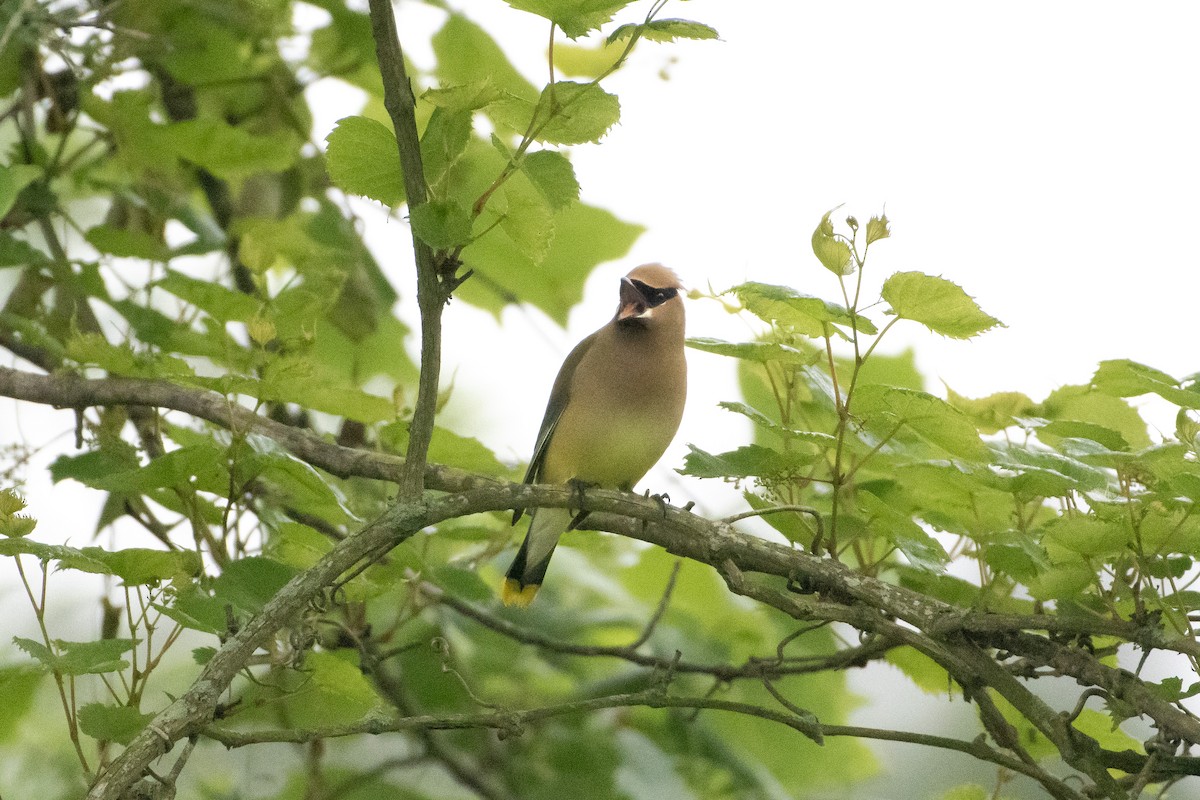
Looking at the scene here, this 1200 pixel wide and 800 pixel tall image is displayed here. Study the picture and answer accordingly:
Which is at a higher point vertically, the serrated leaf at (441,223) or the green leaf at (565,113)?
the green leaf at (565,113)

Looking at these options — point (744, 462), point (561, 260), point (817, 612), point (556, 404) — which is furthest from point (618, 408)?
point (817, 612)

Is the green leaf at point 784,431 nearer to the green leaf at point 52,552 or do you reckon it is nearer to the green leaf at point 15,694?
the green leaf at point 52,552

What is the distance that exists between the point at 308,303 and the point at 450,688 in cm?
136

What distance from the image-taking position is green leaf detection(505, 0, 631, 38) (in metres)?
1.73

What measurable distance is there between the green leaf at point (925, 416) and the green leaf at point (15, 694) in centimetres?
160

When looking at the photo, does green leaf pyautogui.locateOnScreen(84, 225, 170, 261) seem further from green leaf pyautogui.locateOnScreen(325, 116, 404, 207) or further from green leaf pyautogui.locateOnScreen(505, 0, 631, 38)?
green leaf pyautogui.locateOnScreen(505, 0, 631, 38)

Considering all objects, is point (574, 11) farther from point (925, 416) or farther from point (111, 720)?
point (111, 720)

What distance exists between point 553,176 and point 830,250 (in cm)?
46

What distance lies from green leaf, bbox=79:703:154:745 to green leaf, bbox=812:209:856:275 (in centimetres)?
140

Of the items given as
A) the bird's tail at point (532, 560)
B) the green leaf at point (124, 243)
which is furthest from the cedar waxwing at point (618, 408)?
the green leaf at point (124, 243)

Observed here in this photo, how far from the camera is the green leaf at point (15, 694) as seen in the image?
91.3 inches

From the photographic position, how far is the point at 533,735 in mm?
3734

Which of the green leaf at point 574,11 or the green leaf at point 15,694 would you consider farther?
the green leaf at point 15,694

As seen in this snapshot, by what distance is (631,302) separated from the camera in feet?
12.2
